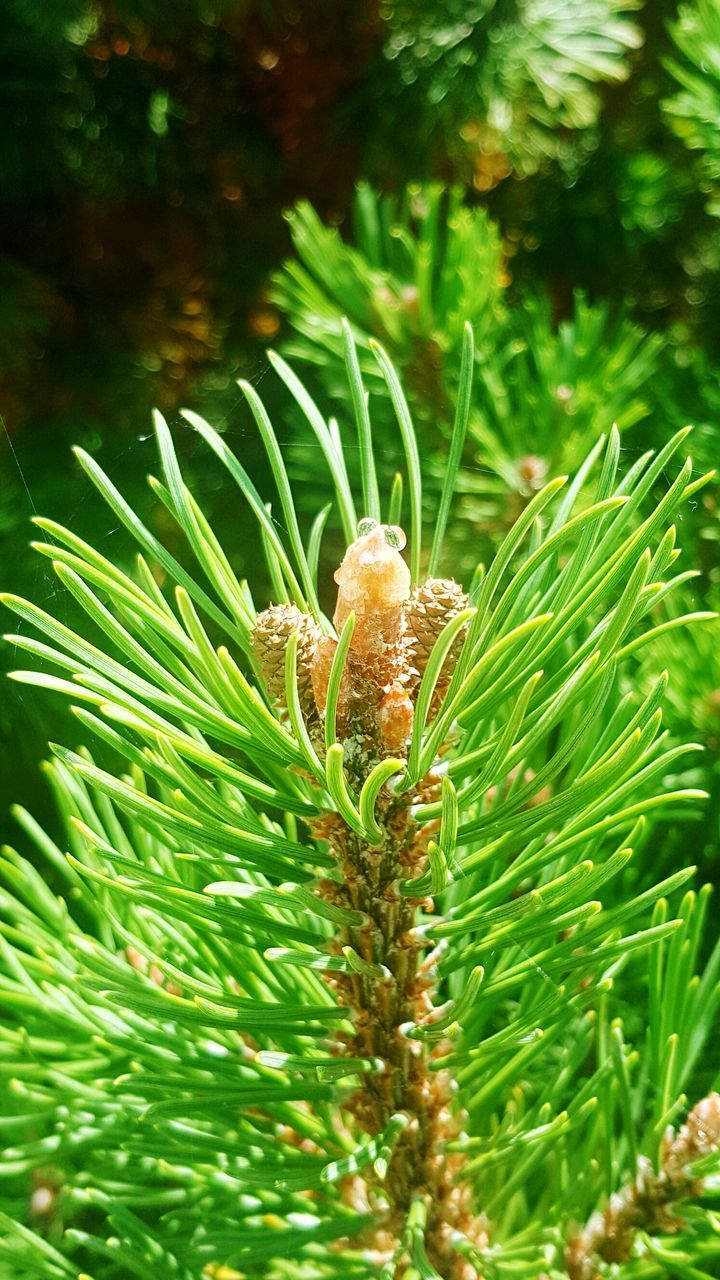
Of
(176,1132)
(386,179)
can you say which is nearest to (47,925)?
(176,1132)

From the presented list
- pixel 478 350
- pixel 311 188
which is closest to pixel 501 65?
pixel 311 188

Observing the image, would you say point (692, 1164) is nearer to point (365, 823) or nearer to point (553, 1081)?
point (553, 1081)

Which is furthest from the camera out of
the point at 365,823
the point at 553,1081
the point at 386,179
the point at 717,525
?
the point at 386,179

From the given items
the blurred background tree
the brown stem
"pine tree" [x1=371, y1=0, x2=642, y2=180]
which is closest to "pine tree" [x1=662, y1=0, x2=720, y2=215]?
the blurred background tree

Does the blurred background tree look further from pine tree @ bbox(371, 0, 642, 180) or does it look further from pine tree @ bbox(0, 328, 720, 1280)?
pine tree @ bbox(0, 328, 720, 1280)

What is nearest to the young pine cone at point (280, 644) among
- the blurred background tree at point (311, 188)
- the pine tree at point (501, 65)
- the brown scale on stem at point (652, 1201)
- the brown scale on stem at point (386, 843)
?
the brown scale on stem at point (386, 843)

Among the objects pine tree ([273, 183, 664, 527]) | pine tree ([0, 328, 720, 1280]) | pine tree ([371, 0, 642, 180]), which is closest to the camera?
pine tree ([0, 328, 720, 1280])

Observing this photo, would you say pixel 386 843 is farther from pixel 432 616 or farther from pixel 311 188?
pixel 311 188
